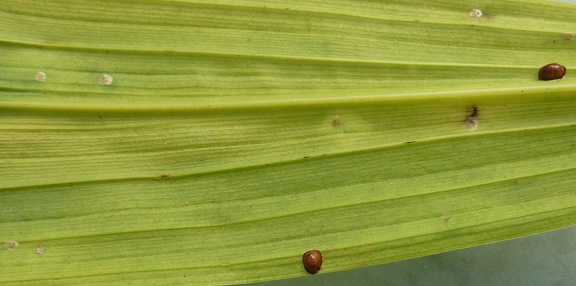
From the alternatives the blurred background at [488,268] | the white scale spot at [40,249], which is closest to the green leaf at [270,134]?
the white scale spot at [40,249]

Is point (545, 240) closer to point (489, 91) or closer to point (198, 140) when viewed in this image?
point (489, 91)

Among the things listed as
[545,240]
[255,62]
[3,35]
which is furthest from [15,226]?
[545,240]

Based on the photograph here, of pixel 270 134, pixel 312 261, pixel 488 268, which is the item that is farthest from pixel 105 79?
pixel 488 268

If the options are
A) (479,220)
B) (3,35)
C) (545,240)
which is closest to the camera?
(3,35)

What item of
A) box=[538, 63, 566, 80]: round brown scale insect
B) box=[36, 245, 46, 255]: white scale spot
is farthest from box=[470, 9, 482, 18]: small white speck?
box=[36, 245, 46, 255]: white scale spot

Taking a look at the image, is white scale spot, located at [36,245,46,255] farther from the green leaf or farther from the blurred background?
the blurred background

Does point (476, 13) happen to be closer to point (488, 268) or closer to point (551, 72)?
point (551, 72)
